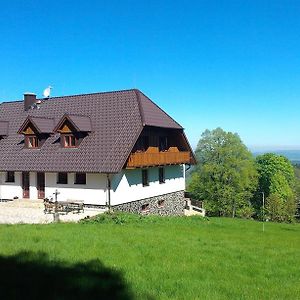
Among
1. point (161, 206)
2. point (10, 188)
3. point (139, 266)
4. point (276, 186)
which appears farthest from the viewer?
point (276, 186)

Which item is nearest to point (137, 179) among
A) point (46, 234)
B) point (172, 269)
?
point (46, 234)

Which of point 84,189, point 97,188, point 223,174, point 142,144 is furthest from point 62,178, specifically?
point 223,174

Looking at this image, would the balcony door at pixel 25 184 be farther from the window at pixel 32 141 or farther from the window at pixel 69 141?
the window at pixel 69 141

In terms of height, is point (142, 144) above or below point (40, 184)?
above

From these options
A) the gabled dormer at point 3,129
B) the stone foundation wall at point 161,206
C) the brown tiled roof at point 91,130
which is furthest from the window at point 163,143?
the gabled dormer at point 3,129

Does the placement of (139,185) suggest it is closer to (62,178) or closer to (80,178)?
(80,178)

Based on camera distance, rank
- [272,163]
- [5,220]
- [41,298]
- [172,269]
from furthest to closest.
Result: [272,163]
[5,220]
[172,269]
[41,298]

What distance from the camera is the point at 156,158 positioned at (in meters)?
27.1

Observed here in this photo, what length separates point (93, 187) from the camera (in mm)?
24328

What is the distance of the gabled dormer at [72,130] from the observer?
25.7 m

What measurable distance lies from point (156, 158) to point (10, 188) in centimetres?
1025

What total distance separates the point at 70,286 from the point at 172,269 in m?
2.74

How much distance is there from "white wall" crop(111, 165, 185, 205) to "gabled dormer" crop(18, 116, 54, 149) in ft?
21.7

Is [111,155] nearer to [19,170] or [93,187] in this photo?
[93,187]
